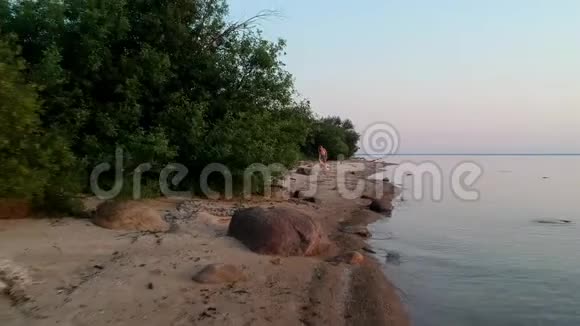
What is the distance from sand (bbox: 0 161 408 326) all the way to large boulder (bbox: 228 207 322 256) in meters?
0.23

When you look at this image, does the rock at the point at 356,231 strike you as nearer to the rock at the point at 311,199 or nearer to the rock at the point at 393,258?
the rock at the point at 393,258

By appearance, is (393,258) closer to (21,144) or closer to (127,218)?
(127,218)

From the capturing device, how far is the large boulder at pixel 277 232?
353 inches

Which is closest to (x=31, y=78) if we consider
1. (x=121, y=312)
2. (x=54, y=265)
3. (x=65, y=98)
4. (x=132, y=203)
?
(x=65, y=98)

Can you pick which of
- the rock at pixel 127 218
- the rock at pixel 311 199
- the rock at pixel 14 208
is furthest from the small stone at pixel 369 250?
the rock at pixel 14 208

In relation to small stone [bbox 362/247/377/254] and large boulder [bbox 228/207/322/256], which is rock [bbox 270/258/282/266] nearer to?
large boulder [bbox 228/207/322/256]

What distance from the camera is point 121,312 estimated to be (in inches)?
222

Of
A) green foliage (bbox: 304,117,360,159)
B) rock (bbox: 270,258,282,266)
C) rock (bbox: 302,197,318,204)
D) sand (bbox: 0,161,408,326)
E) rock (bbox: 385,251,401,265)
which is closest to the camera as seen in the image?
sand (bbox: 0,161,408,326)

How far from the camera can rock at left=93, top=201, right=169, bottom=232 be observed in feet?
31.2

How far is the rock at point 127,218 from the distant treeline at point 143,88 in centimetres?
116

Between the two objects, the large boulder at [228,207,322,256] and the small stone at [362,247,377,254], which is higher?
the large boulder at [228,207,322,256]

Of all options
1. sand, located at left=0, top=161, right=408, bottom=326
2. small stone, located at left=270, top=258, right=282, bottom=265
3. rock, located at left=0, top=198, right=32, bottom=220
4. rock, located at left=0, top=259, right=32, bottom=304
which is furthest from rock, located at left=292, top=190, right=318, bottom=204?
rock, located at left=0, top=259, right=32, bottom=304

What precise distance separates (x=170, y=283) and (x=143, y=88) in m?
8.69

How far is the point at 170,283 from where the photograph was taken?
6758 millimetres
